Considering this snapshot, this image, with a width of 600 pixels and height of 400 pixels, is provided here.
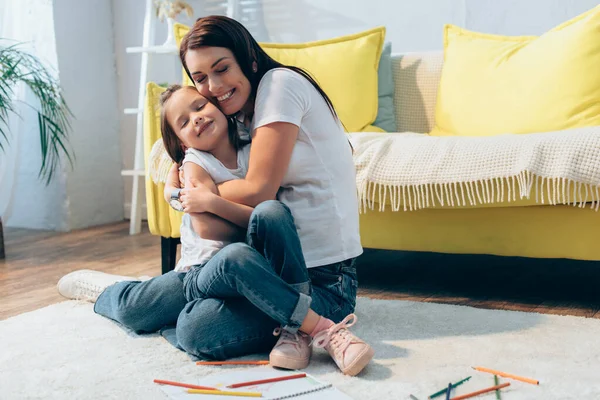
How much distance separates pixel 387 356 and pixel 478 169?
589 millimetres

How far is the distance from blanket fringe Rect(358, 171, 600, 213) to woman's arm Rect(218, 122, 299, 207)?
0.49 meters

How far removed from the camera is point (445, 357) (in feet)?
4.33

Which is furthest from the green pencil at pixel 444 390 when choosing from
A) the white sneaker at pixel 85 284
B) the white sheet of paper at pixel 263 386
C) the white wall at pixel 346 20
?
the white wall at pixel 346 20

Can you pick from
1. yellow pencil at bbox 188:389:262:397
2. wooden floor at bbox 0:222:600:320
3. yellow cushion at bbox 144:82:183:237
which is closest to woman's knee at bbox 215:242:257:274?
yellow pencil at bbox 188:389:262:397

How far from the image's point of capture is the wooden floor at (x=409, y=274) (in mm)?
1845

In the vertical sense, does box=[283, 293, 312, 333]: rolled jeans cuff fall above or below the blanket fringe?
below

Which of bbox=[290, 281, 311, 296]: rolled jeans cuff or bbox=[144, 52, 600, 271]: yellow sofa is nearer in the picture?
bbox=[290, 281, 311, 296]: rolled jeans cuff

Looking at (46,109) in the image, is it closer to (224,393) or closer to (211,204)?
(211,204)

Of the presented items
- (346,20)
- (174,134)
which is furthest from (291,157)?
(346,20)

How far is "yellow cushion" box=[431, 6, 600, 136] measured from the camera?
207 centimetres

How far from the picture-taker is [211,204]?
1343 mm

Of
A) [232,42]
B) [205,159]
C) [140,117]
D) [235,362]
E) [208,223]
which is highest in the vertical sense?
[232,42]

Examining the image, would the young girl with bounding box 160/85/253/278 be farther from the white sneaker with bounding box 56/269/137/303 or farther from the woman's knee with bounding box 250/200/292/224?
the white sneaker with bounding box 56/269/137/303

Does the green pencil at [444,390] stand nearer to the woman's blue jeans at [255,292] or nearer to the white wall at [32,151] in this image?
the woman's blue jeans at [255,292]
